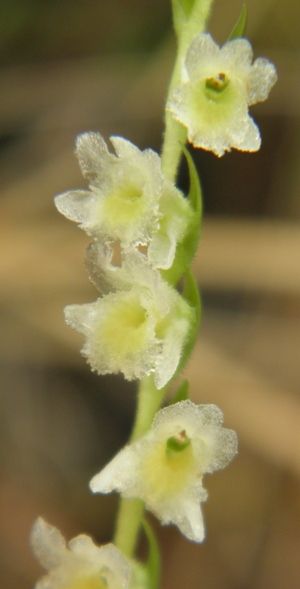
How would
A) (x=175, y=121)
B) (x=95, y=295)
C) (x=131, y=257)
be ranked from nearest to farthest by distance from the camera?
1. (x=131, y=257)
2. (x=175, y=121)
3. (x=95, y=295)

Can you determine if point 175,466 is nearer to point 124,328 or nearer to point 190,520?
point 190,520

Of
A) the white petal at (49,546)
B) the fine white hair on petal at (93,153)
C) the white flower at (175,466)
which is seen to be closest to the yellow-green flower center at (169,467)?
the white flower at (175,466)

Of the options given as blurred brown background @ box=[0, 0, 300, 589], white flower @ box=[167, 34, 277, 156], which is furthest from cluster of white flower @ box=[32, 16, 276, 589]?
blurred brown background @ box=[0, 0, 300, 589]

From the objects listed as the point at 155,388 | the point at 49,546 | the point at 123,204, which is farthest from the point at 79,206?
the point at 49,546

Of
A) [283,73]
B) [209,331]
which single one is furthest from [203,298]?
[283,73]

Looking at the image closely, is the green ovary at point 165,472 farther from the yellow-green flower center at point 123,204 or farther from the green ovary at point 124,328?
the yellow-green flower center at point 123,204

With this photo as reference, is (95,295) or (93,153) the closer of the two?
(93,153)

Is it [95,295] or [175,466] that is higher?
[175,466]

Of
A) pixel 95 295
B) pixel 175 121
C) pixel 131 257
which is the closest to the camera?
pixel 131 257

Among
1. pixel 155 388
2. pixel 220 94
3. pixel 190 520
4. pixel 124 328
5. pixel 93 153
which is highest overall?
pixel 220 94
